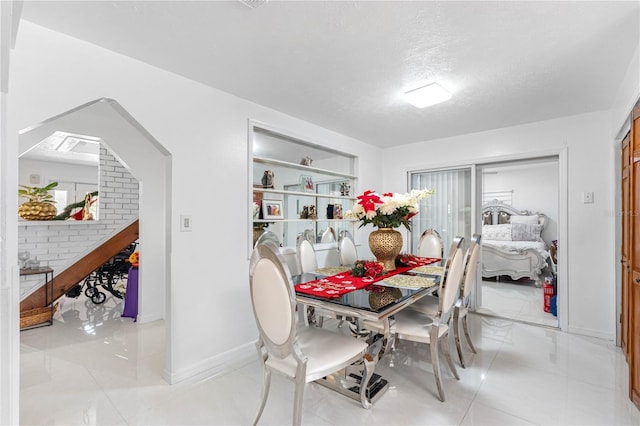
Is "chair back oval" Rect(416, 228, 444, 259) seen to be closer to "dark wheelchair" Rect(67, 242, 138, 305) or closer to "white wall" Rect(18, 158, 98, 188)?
"dark wheelchair" Rect(67, 242, 138, 305)

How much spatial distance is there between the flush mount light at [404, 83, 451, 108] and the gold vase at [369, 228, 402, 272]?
118 centimetres

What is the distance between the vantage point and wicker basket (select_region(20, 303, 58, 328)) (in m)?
3.31

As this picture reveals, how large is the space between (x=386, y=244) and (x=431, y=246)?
4.52ft

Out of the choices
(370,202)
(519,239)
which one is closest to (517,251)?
(519,239)

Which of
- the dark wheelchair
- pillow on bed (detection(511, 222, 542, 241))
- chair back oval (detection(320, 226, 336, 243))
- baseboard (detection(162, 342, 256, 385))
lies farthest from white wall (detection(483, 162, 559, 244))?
the dark wheelchair

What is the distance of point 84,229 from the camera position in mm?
4102

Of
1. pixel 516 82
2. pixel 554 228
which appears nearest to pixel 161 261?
pixel 516 82

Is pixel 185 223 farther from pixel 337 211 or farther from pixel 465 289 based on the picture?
pixel 465 289

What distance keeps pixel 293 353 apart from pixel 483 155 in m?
3.54

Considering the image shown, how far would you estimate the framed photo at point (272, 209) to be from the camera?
3.10m

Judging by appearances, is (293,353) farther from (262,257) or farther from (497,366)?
(497,366)

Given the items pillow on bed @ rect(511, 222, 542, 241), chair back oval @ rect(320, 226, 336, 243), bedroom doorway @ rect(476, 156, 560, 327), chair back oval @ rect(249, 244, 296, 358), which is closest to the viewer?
chair back oval @ rect(249, 244, 296, 358)

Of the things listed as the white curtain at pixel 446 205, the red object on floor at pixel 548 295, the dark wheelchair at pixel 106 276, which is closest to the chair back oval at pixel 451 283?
the white curtain at pixel 446 205

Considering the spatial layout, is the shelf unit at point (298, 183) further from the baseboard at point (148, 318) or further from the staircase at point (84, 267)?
the staircase at point (84, 267)
